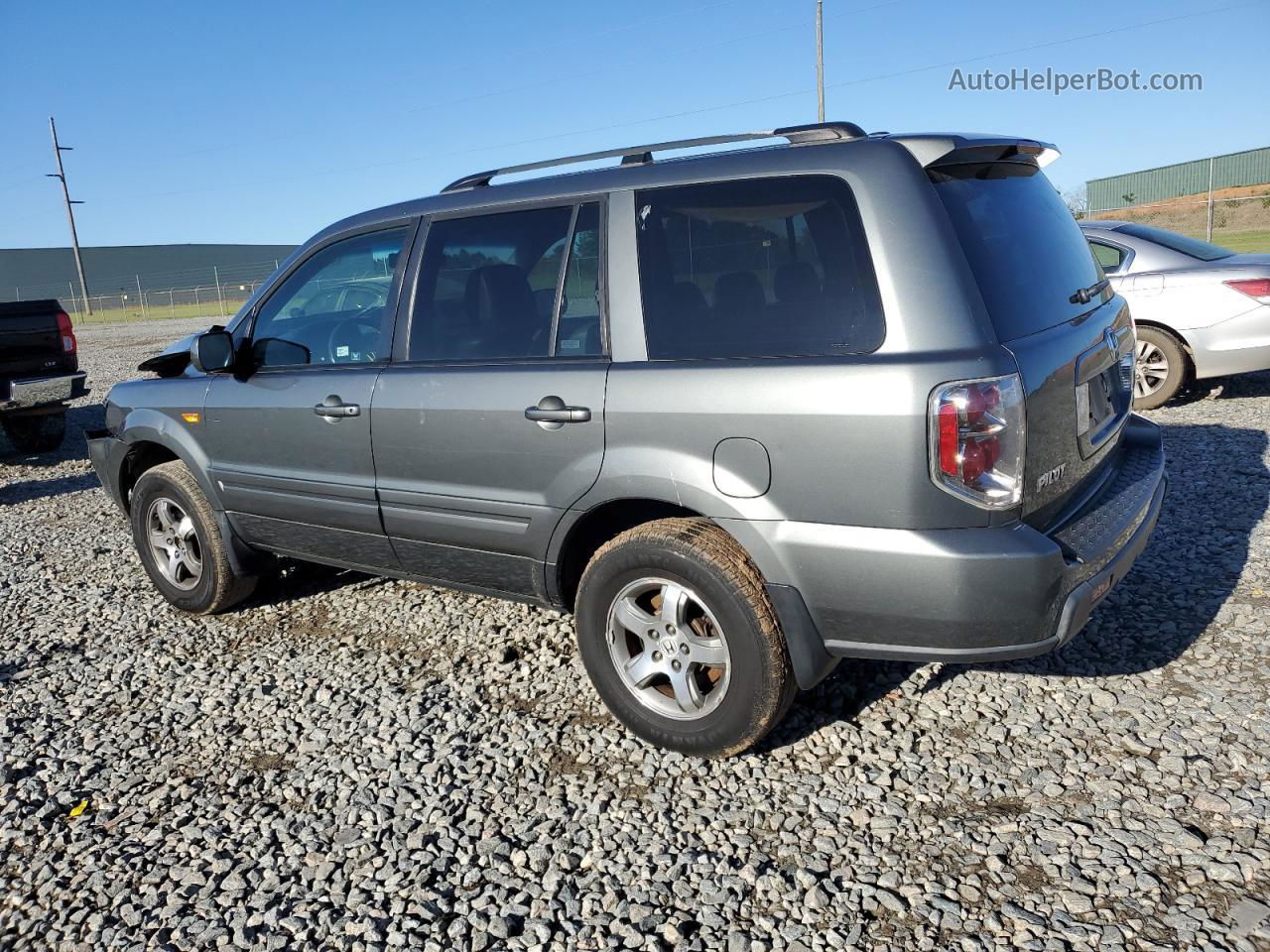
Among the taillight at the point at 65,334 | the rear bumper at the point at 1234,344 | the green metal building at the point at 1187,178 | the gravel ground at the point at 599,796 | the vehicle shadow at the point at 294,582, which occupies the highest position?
the green metal building at the point at 1187,178

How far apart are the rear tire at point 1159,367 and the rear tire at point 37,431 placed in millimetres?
10320

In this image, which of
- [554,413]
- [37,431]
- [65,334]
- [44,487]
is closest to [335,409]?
[554,413]

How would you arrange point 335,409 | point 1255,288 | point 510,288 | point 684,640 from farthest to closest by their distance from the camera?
point 1255,288, point 335,409, point 510,288, point 684,640

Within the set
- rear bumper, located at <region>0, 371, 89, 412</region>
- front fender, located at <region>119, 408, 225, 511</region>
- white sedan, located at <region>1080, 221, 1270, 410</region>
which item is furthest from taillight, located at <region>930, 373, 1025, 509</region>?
rear bumper, located at <region>0, 371, 89, 412</region>

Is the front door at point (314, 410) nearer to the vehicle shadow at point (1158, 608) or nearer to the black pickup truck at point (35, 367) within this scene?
the vehicle shadow at point (1158, 608)

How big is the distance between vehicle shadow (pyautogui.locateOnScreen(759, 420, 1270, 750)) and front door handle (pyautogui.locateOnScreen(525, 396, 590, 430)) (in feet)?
4.32

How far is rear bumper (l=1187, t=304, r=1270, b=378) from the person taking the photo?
7367 mm

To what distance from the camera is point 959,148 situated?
9.25 ft

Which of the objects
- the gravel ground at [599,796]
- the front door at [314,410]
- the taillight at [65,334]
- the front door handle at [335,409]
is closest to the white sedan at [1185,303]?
the gravel ground at [599,796]

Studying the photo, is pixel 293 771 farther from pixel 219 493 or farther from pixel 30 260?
pixel 30 260

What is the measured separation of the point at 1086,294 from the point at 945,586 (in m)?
1.41

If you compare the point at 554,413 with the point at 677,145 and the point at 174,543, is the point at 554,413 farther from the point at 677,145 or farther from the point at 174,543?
A: the point at 174,543

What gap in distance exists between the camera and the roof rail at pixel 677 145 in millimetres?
3037

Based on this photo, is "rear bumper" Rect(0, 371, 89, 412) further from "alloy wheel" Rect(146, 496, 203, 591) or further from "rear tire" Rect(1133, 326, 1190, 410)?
"rear tire" Rect(1133, 326, 1190, 410)
